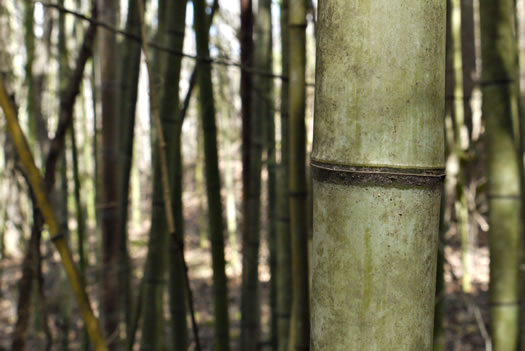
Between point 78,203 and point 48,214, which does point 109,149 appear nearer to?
point 78,203

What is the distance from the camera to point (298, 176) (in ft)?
2.13

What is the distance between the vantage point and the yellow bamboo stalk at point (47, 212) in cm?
67

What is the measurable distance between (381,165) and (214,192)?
33.0 inches

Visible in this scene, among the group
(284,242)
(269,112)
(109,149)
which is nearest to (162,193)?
(284,242)

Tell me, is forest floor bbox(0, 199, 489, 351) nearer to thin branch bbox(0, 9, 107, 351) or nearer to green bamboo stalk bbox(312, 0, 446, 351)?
thin branch bbox(0, 9, 107, 351)

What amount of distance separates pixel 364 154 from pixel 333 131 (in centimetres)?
3

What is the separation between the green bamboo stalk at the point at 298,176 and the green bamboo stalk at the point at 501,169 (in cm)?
52

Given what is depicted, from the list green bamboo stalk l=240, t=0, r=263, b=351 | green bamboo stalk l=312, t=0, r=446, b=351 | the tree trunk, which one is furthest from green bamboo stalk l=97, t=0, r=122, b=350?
green bamboo stalk l=312, t=0, r=446, b=351

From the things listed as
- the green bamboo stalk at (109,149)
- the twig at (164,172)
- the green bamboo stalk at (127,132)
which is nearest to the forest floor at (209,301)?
the green bamboo stalk at (109,149)

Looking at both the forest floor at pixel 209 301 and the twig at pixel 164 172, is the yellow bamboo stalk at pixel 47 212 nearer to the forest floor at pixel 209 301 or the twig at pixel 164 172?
the twig at pixel 164 172

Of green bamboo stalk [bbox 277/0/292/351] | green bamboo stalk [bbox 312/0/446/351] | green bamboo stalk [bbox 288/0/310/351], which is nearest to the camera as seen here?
green bamboo stalk [bbox 312/0/446/351]

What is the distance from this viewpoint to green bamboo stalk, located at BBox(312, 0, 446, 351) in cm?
37

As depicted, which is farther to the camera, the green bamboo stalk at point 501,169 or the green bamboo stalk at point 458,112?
the green bamboo stalk at point 458,112

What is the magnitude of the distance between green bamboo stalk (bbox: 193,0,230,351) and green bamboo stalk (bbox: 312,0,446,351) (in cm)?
65
